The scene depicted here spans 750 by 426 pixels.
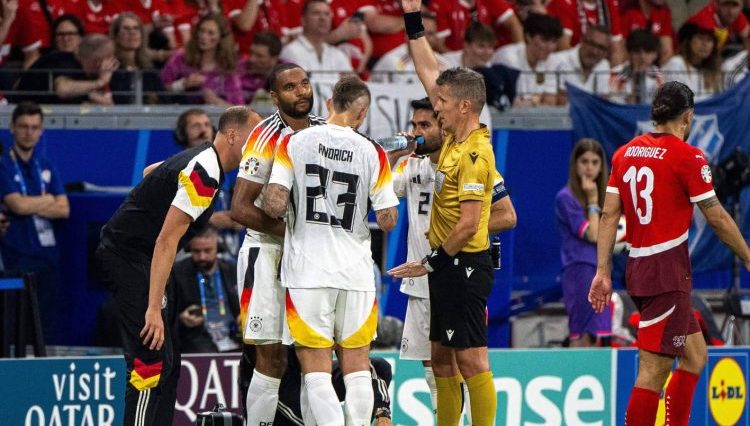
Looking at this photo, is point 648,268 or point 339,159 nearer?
point 339,159

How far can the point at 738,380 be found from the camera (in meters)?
10.9

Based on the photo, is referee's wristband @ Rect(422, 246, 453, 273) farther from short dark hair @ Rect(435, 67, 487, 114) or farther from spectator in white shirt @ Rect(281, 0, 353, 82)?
spectator in white shirt @ Rect(281, 0, 353, 82)

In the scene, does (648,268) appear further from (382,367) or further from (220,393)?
(220,393)

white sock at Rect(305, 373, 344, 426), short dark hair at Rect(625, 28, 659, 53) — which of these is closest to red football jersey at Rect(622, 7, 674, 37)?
short dark hair at Rect(625, 28, 659, 53)

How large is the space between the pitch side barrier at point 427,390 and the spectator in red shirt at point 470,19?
5.36 m

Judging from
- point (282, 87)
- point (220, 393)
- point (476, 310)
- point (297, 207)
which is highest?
point (282, 87)

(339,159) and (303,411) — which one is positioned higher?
(339,159)

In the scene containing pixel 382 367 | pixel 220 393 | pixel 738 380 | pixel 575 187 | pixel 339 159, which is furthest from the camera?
pixel 575 187

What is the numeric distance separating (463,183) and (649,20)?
8.68 meters

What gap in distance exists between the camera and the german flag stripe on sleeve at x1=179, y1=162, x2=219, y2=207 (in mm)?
8219


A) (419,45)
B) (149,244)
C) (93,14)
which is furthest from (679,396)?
(93,14)

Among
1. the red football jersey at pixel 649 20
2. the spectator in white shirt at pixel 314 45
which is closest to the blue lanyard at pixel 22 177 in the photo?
the spectator in white shirt at pixel 314 45

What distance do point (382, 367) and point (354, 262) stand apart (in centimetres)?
142

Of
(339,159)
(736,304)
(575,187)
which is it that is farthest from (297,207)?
(736,304)
